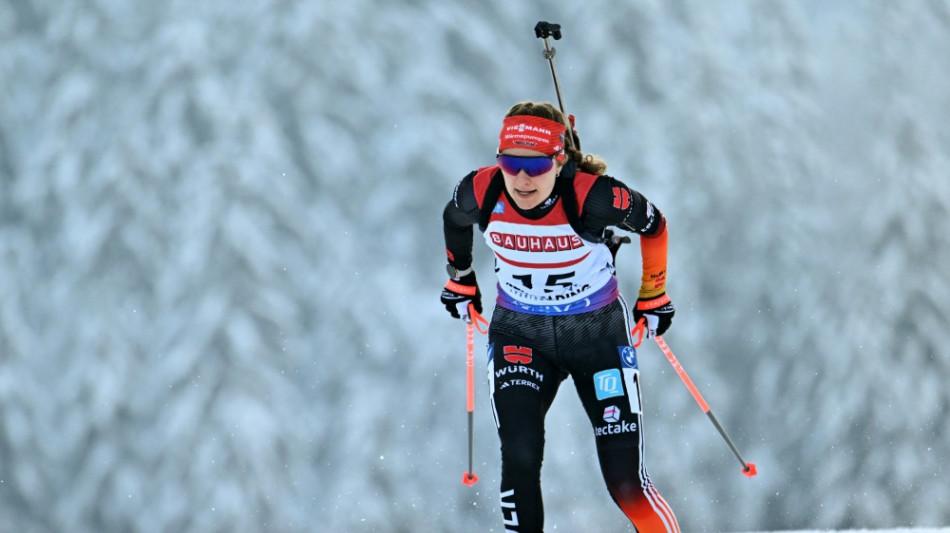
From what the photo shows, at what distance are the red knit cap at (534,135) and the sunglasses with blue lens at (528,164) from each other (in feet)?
0.11

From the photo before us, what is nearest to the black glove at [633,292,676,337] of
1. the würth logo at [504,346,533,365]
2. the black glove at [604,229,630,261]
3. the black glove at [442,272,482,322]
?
the black glove at [604,229,630,261]

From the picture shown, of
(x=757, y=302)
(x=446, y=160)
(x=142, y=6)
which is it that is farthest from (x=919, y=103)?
(x=142, y=6)

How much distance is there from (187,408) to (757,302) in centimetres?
345

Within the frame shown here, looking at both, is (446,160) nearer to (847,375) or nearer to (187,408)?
(187,408)

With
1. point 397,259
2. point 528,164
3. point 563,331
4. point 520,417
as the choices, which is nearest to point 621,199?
point 528,164

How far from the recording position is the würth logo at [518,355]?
436 cm

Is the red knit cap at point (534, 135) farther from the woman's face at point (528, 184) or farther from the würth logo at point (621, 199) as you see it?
the würth logo at point (621, 199)

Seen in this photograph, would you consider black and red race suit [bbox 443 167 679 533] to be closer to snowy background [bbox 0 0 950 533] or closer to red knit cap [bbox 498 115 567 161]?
red knit cap [bbox 498 115 567 161]

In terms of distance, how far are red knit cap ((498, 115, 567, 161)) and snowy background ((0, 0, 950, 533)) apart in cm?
269

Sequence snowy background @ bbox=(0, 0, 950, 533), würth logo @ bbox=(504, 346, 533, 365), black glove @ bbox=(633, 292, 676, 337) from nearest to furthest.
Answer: würth logo @ bbox=(504, 346, 533, 365) → black glove @ bbox=(633, 292, 676, 337) → snowy background @ bbox=(0, 0, 950, 533)

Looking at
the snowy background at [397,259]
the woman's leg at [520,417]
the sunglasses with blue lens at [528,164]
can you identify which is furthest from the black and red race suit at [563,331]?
the snowy background at [397,259]

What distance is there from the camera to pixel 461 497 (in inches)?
261

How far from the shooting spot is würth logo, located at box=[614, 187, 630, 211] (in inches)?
165

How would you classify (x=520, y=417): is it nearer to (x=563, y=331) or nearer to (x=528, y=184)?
(x=563, y=331)
